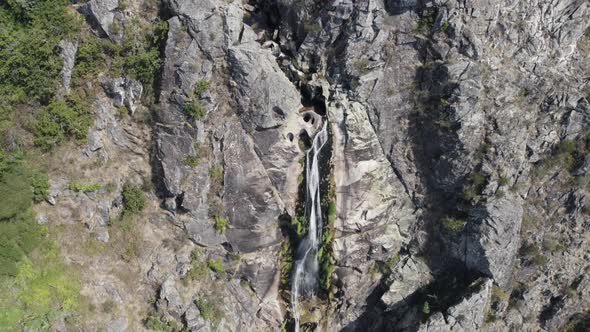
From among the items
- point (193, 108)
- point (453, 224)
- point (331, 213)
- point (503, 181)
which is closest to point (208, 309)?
point (331, 213)

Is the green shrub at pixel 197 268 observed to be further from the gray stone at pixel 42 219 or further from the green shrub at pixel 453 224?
the green shrub at pixel 453 224

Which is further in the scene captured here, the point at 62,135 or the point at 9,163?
the point at 62,135

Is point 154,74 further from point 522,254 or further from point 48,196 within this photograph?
point 522,254

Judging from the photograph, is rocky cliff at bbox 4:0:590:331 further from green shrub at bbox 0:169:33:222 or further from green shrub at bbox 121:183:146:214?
green shrub at bbox 0:169:33:222

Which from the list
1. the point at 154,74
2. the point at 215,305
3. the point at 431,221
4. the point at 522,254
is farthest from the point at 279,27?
the point at 522,254

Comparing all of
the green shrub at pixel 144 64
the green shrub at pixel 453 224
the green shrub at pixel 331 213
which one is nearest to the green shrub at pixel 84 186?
the green shrub at pixel 144 64

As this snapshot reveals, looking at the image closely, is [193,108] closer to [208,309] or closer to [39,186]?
[39,186]

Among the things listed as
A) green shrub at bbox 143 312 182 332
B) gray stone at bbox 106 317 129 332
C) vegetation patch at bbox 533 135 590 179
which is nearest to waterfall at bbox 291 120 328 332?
green shrub at bbox 143 312 182 332
